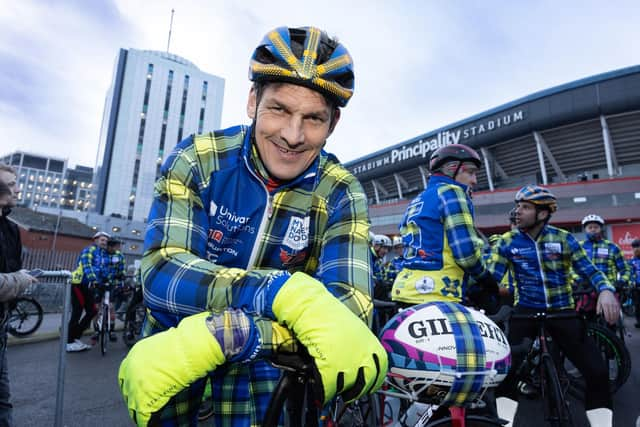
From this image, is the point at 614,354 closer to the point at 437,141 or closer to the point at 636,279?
the point at 636,279

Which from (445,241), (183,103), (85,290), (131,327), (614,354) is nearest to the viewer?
(445,241)

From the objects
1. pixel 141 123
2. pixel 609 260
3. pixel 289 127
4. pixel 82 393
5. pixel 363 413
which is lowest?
pixel 82 393

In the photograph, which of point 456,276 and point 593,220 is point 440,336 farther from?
point 593,220

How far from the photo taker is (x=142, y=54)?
64.6 metres

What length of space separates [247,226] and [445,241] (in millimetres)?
1920

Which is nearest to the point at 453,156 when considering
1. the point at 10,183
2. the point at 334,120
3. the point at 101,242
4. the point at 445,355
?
the point at 334,120

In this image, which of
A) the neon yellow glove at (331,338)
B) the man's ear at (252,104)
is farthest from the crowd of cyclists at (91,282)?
the neon yellow glove at (331,338)

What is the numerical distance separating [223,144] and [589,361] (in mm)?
3699

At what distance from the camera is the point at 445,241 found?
3.00 meters

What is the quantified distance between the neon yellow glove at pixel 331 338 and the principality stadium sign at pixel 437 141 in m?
38.8

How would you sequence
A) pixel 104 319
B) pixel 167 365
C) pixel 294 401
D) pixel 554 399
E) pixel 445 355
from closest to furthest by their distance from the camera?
pixel 167 365 → pixel 294 401 → pixel 445 355 → pixel 554 399 → pixel 104 319

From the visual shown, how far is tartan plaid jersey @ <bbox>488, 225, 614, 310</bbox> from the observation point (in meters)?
3.72

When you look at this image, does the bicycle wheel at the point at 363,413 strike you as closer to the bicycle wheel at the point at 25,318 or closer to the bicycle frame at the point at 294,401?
the bicycle frame at the point at 294,401

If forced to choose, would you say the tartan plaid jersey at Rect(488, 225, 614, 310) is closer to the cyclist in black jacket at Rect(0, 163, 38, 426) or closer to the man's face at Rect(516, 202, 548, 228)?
the man's face at Rect(516, 202, 548, 228)
